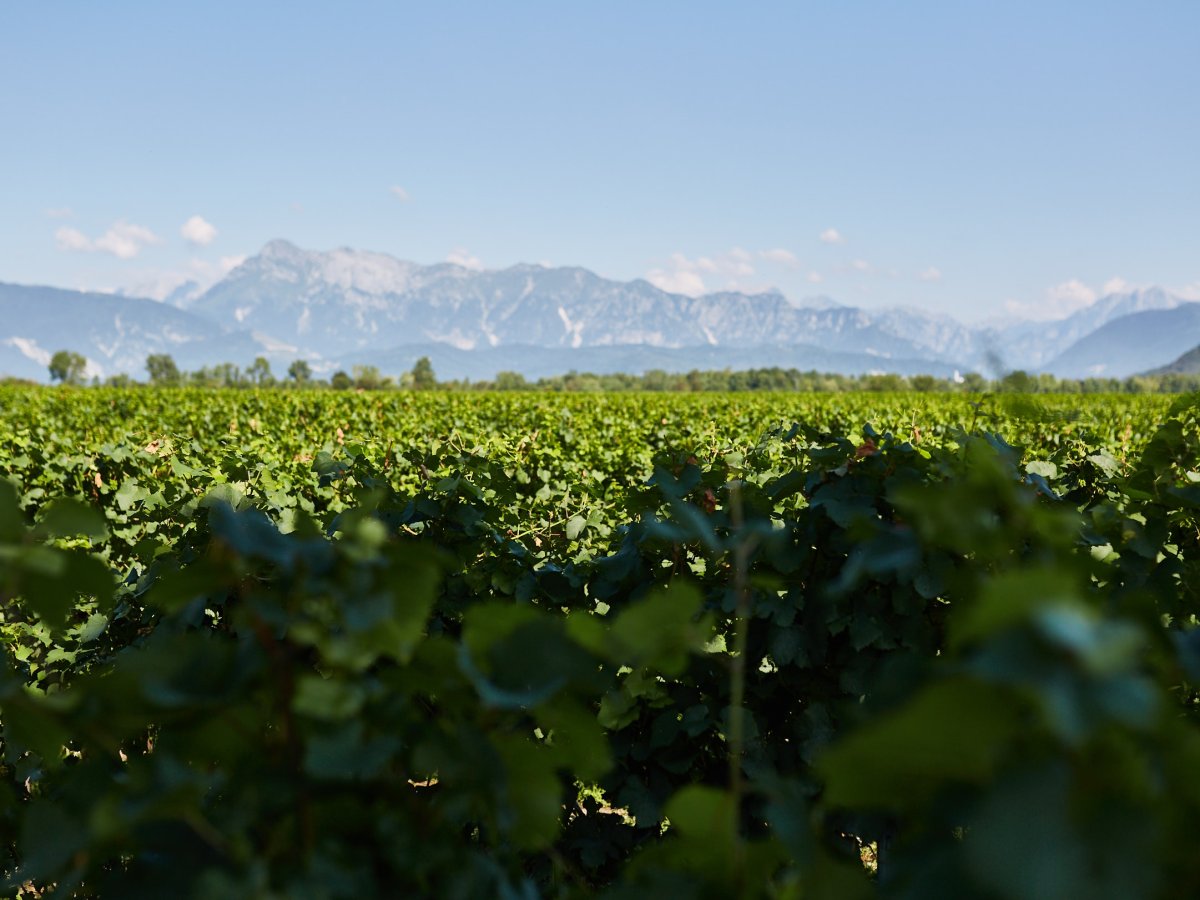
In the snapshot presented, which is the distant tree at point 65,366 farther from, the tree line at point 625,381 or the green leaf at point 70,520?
the green leaf at point 70,520

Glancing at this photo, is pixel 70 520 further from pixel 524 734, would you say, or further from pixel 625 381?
pixel 625 381

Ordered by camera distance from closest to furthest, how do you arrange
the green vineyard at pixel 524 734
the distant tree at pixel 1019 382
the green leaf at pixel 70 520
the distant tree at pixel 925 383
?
the green vineyard at pixel 524 734 → the green leaf at pixel 70 520 → the distant tree at pixel 1019 382 → the distant tree at pixel 925 383

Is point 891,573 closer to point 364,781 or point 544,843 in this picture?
point 544,843

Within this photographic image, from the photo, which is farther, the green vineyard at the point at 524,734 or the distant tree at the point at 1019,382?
the distant tree at the point at 1019,382

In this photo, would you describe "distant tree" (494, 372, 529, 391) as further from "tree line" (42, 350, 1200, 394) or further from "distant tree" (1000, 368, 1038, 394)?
Result: "distant tree" (1000, 368, 1038, 394)

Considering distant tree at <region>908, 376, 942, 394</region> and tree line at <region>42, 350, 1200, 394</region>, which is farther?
tree line at <region>42, 350, 1200, 394</region>

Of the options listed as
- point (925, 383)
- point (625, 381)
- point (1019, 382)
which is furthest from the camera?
point (625, 381)

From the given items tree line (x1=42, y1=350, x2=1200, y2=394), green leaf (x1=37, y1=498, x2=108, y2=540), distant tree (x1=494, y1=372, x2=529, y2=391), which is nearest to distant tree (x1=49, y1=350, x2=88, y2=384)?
tree line (x1=42, y1=350, x2=1200, y2=394)

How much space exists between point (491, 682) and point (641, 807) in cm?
187

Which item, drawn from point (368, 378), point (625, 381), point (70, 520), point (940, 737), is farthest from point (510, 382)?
point (940, 737)

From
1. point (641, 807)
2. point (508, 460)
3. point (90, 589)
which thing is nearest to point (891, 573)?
point (641, 807)

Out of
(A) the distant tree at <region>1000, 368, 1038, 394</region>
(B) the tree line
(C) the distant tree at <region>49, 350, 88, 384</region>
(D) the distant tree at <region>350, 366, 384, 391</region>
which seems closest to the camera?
(A) the distant tree at <region>1000, 368, 1038, 394</region>

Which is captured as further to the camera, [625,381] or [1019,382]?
[625,381]

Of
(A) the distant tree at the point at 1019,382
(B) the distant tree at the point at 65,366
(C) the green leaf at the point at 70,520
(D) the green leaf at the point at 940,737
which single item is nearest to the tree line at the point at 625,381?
(B) the distant tree at the point at 65,366
